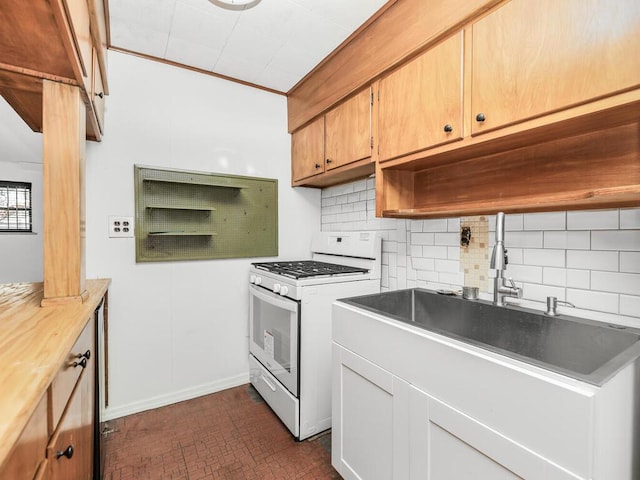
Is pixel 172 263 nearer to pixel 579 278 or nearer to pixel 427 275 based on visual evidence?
pixel 427 275

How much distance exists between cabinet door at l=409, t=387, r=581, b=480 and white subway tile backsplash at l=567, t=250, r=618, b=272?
2.70 feet

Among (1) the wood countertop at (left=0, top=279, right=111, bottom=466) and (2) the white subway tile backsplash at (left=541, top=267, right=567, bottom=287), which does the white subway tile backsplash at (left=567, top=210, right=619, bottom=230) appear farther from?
(1) the wood countertop at (left=0, top=279, right=111, bottom=466)

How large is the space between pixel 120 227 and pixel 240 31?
1504 millimetres

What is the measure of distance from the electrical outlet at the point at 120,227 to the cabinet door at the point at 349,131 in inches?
56.8

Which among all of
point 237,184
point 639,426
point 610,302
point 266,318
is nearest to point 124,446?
point 266,318

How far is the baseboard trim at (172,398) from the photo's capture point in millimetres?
2120

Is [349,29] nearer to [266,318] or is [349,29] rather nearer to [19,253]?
[266,318]

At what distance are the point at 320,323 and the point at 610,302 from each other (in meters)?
1.35

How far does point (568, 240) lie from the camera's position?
1310mm

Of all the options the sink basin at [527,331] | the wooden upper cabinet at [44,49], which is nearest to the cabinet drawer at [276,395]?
the sink basin at [527,331]

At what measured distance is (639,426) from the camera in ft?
2.87

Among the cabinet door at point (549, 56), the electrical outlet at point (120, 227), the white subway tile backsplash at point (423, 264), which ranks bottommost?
the white subway tile backsplash at point (423, 264)

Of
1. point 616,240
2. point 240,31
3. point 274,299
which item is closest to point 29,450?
point 274,299

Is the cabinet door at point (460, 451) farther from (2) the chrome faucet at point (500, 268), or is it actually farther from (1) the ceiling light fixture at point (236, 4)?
(1) the ceiling light fixture at point (236, 4)
